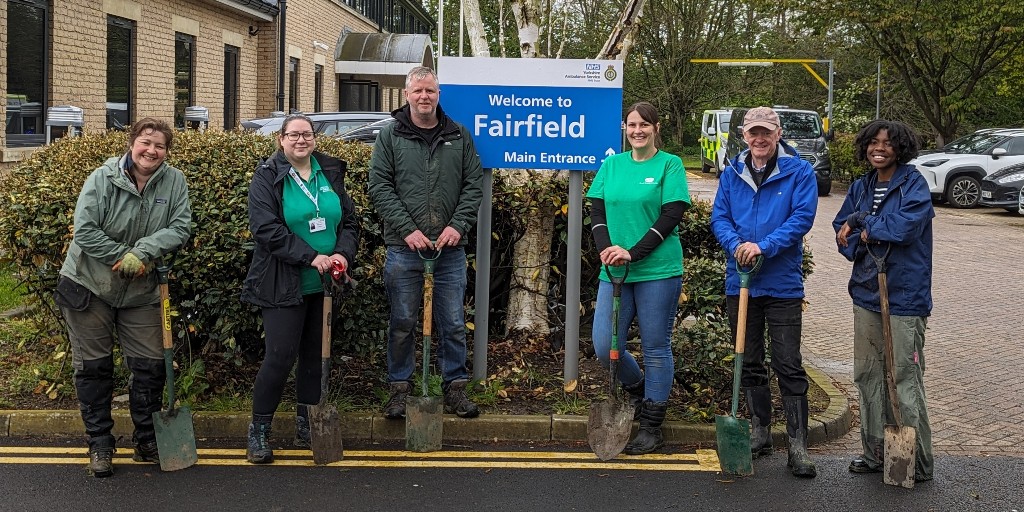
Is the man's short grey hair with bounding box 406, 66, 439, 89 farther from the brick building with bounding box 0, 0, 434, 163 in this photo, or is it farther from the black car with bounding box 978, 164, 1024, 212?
the black car with bounding box 978, 164, 1024, 212

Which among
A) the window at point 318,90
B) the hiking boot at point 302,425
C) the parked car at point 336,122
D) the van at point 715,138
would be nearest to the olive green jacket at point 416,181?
the hiking boot at point 302,425

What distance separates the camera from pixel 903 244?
211 inches

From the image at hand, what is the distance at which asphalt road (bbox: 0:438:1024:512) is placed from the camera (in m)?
5.09

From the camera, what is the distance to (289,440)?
615 cm

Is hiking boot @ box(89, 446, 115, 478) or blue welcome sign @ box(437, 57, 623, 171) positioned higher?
blue welcome sign @ box(437, 57, 623, 171)

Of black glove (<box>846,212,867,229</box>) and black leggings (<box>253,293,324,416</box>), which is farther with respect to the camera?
black leggings (<box>253,293,324,416</box>)

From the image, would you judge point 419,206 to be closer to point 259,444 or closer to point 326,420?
point 326,420

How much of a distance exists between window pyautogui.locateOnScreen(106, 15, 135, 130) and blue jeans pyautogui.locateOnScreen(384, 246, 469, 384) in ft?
41.6

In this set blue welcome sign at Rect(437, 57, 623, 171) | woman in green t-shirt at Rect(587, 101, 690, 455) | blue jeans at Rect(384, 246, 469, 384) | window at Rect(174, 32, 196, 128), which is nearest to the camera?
woman in green t-shirt at Rect(587, 101, 690, 455)

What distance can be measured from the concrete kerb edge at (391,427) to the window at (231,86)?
18.4 metres

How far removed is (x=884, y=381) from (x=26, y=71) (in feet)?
42.2

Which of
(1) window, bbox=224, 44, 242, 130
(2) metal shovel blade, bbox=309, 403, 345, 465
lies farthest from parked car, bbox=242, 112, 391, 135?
(2) metal shovel blade, bbox=309, 403, 345, 465

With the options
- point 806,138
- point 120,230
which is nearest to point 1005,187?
point 806,138

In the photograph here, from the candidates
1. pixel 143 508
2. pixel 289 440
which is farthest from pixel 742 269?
pixel 143 508
